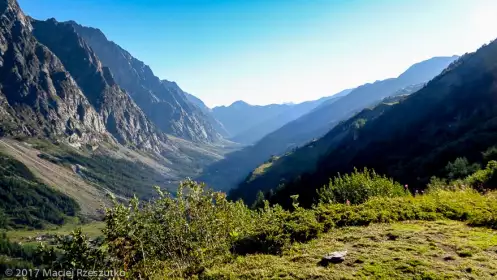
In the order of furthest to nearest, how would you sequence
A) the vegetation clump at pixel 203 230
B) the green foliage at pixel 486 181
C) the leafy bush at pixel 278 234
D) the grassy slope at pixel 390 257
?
1. the green foliage at pixel 486 181
2. the leafy bush at pixel 278 234
3. the vegetation clump at pixel 203 230
4. the grassy slope at pixel 390 257

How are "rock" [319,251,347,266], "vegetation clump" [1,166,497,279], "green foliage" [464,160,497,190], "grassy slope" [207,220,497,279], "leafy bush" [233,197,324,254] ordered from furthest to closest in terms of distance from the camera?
"green foliage" [464,160,497,190] → "leafy bush" [233,197,324,254] → "vegetation clump" [1,166,497,279] → "rock" [319,251,347,266] → "grassy slope" [207,220,497,279]

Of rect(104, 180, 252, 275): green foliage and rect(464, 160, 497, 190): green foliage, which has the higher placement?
rect(104, 180, 252, 275): green foliage

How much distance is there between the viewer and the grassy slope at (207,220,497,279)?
11.5 meters

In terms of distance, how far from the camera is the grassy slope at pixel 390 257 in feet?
37.7

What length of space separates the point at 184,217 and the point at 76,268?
18.1 feet

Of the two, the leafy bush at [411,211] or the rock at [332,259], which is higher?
the rock at [332,259]

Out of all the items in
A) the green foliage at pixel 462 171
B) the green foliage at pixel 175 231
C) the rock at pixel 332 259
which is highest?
the green foliage at pixel 175 231

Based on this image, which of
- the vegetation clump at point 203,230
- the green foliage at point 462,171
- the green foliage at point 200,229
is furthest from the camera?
the green foliage at point 462,171

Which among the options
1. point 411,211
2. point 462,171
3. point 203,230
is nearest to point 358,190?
point 411,211

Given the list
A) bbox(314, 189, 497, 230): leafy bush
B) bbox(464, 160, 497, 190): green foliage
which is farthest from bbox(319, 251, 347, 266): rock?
bbox(464, 160, 497, 190): green foliage

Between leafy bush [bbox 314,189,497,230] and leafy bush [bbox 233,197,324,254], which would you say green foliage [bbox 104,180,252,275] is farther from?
leafy bush [bbox 314,189,497,230]

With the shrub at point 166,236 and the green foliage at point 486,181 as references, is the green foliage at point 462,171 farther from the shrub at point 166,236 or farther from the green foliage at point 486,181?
the shrub at point 166,236

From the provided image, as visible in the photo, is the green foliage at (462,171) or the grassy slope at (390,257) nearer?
the grassy slope at (390,257)

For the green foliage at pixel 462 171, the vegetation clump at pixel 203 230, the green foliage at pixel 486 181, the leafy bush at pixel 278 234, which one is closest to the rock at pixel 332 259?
the vegetation clump at pixel 203 230
